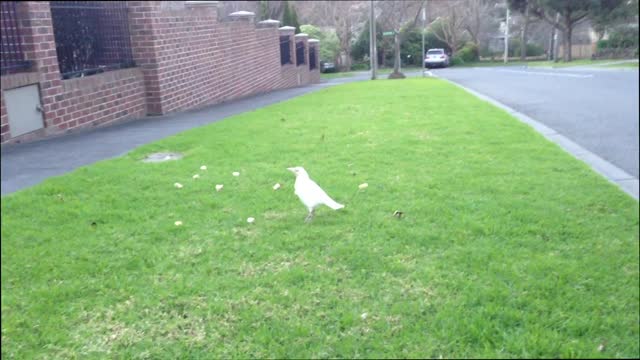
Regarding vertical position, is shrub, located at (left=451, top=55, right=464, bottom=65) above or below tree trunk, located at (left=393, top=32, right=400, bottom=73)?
below

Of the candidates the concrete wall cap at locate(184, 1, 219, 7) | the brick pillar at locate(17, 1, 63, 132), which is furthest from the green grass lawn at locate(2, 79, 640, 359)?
the concrete wall cap at locate(184, 1, 219, 7)

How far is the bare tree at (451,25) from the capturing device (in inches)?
94.4

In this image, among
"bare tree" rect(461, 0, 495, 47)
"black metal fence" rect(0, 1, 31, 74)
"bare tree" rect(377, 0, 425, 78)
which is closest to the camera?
"bare tree" rect(461, 0, 495, 47)

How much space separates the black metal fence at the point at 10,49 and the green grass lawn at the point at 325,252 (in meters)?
2.06

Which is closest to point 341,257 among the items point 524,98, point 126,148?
point 126,148

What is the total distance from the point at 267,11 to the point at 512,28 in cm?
525

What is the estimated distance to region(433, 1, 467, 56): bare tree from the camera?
7.87 feet

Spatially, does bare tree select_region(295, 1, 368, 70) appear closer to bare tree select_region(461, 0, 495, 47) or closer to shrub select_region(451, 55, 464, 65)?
shrub select_region(451, 55, 464, 65)

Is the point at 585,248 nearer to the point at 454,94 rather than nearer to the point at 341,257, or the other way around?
the point at 341,257

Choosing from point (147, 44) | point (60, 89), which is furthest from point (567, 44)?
point (147, 44)

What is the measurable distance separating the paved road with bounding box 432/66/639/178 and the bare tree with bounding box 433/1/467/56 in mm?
2420

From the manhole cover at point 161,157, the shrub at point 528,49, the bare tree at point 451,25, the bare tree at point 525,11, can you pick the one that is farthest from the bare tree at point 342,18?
the manhole cover at point 161,157

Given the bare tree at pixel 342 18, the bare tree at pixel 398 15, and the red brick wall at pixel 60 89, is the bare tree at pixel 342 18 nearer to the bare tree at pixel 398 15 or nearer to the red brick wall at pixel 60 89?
the bare tree at pixel 398 15

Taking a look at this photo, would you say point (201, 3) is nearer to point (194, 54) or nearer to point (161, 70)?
point (194, 54)
